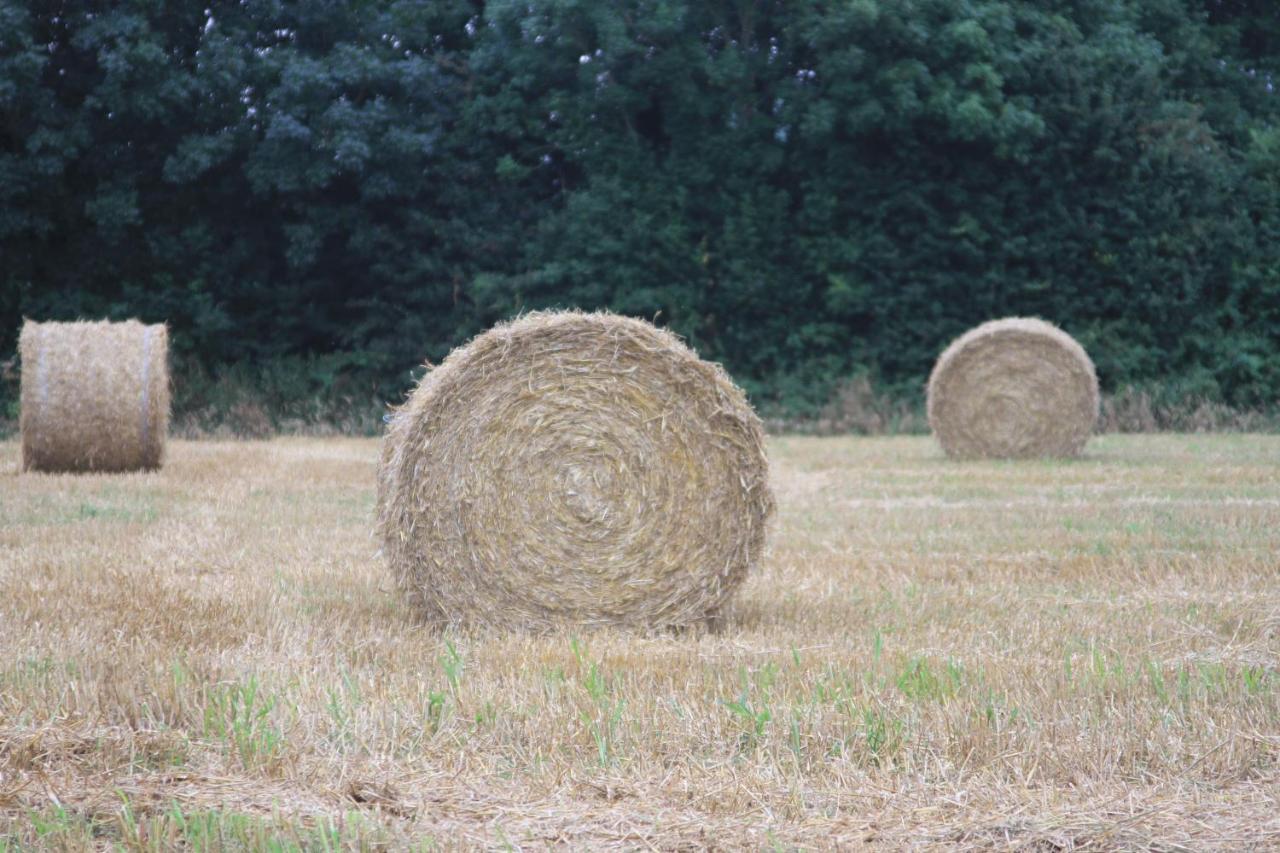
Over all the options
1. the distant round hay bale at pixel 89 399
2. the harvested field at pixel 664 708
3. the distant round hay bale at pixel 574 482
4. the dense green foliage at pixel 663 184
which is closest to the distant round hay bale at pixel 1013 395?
the dense green foliage at pixel 663 184

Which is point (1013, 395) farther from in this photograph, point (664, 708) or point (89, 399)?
point (664, 708)

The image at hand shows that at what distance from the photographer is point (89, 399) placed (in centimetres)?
1106

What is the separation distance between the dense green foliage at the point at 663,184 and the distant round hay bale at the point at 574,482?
1322 cm

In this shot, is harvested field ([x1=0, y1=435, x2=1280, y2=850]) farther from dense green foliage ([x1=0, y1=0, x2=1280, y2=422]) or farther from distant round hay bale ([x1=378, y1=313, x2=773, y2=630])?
dense green foliage ([x1=0, y1=0, x2=1280, y2=422])

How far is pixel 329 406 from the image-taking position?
20031mm

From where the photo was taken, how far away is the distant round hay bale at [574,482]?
5691 millimetres

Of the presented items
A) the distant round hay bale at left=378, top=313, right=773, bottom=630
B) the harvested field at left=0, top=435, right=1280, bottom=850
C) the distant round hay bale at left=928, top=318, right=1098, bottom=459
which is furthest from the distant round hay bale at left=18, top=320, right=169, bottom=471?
the distant round hay bale at left=928, top=318, right=1098, bottom=459

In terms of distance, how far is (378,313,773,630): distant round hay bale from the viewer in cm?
569

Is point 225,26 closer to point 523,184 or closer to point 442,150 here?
point 442,150

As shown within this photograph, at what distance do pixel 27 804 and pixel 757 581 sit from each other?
394 centimetres

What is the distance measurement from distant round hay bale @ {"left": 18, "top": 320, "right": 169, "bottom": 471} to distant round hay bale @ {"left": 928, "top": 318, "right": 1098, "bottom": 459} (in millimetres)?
6998

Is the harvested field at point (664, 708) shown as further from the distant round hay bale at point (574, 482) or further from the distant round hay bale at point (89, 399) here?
the distant round hay bale at point (89, 399)

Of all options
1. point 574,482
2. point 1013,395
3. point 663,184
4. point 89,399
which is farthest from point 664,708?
point 663,184

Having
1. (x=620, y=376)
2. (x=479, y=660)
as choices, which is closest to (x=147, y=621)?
(x=479, y=660)
